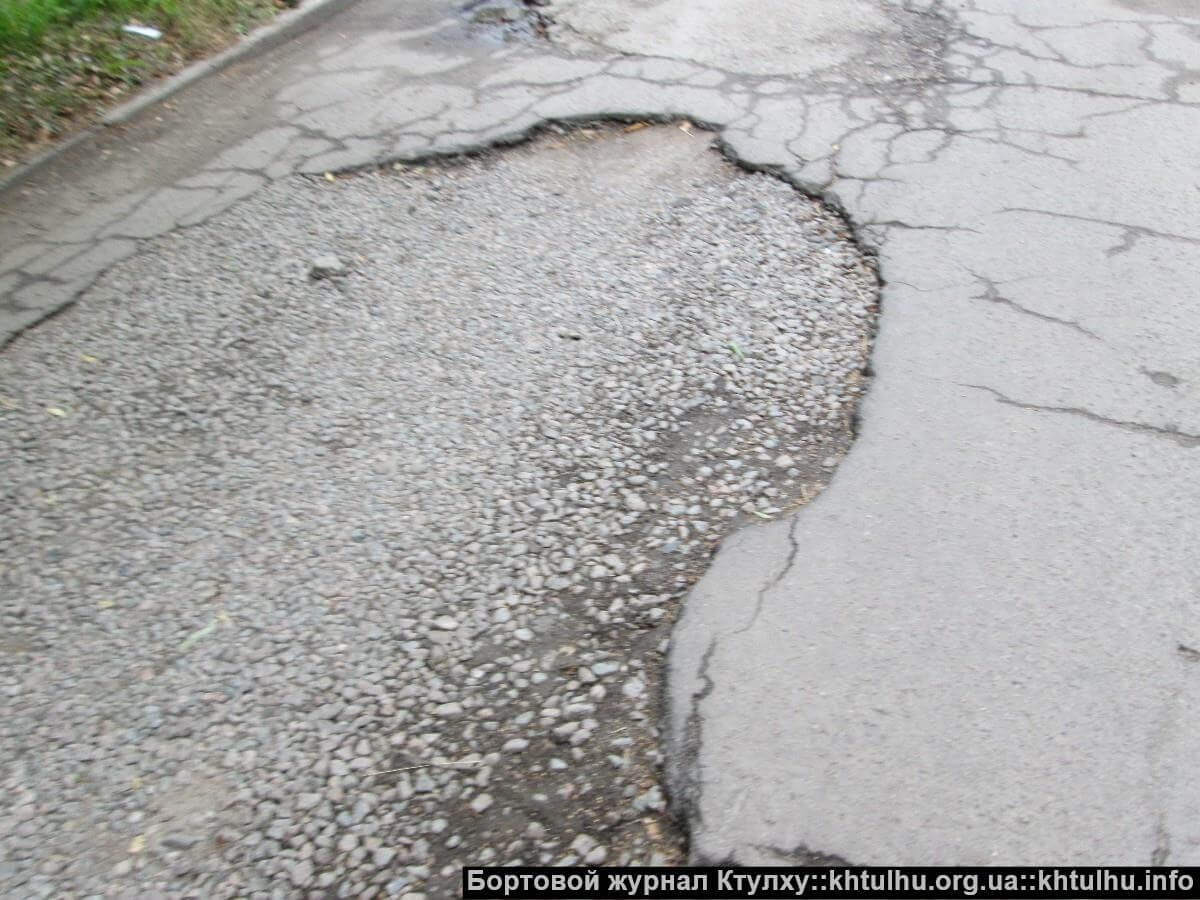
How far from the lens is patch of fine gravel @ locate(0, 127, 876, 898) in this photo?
239 cm

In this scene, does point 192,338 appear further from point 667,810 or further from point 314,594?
point 667,810

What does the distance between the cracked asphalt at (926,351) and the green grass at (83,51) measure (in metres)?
0.32

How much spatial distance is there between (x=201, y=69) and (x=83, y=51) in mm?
689

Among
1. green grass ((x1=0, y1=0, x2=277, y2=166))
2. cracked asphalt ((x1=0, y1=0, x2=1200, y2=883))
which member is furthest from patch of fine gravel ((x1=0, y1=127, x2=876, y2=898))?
green grass ((x1=0, y1=0, x2=277, y2=166))

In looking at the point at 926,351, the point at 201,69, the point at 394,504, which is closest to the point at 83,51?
the point at 201,69

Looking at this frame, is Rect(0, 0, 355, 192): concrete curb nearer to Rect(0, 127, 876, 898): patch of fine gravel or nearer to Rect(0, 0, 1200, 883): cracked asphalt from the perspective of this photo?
Rect(0, 0, 1200, 883): cracked asphalt

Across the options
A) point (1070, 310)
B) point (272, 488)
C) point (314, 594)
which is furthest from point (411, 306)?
point (1070, 310)

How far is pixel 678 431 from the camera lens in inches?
135

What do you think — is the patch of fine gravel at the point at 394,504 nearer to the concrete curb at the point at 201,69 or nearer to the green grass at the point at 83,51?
the concrete curb at the point at 201,69

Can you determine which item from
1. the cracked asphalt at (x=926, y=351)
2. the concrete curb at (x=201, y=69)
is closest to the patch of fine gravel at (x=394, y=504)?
the cracked asphalt at (x=926, y=351)

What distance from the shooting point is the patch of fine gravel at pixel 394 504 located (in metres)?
2.39

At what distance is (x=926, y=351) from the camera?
3672 mm

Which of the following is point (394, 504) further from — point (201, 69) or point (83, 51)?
point (83, 51)

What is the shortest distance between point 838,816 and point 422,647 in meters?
1.18
